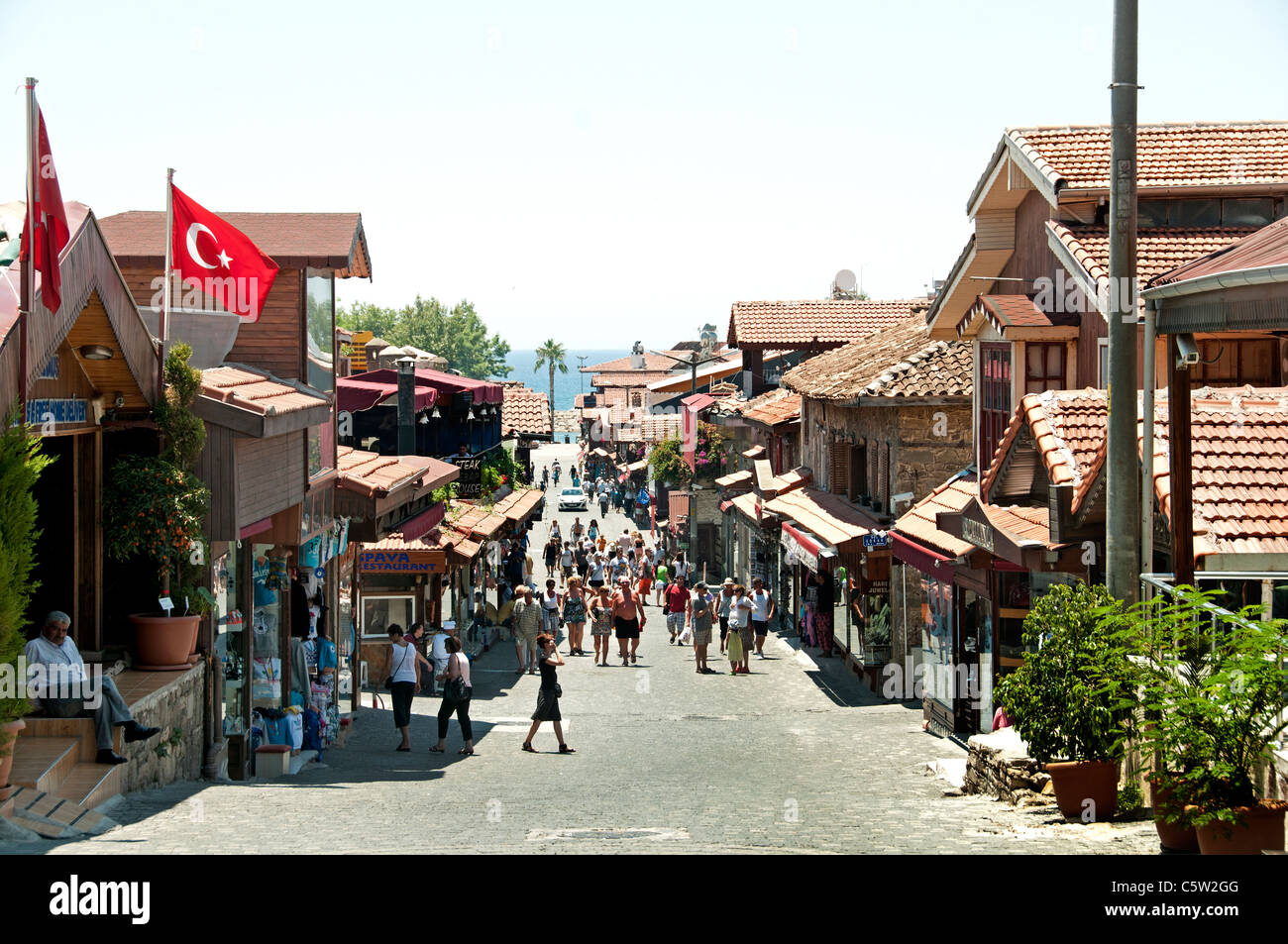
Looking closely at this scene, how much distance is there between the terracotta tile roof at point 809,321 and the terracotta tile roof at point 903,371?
10825 mm

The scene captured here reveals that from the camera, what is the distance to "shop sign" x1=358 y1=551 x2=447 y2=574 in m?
25.0

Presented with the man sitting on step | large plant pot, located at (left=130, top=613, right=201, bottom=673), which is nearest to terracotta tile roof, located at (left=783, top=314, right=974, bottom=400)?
large plant pot, located at (left=130, top=613, right=201, bottom=673)

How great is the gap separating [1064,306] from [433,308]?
144253mm

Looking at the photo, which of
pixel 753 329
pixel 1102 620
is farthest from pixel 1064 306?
pixel 753 329

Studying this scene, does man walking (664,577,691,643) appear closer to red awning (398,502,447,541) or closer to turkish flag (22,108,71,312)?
red awning (398,502,447,541)

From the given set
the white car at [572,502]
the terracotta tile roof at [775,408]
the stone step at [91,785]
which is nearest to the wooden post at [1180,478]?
the stone step at [91,785]

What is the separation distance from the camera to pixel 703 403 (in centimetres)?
5094

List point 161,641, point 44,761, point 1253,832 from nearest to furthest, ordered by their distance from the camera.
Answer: point 1253,832 < point 44,761 < point 161,641

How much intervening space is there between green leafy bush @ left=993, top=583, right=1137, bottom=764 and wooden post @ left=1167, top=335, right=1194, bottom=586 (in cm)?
53

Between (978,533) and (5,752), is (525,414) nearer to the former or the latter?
(978,533)

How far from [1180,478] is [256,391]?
32.7 ft

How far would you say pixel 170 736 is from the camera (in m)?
12.5

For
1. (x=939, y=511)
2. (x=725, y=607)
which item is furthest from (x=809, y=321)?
(x=939, y=511)

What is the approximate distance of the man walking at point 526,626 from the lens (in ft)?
88.0
